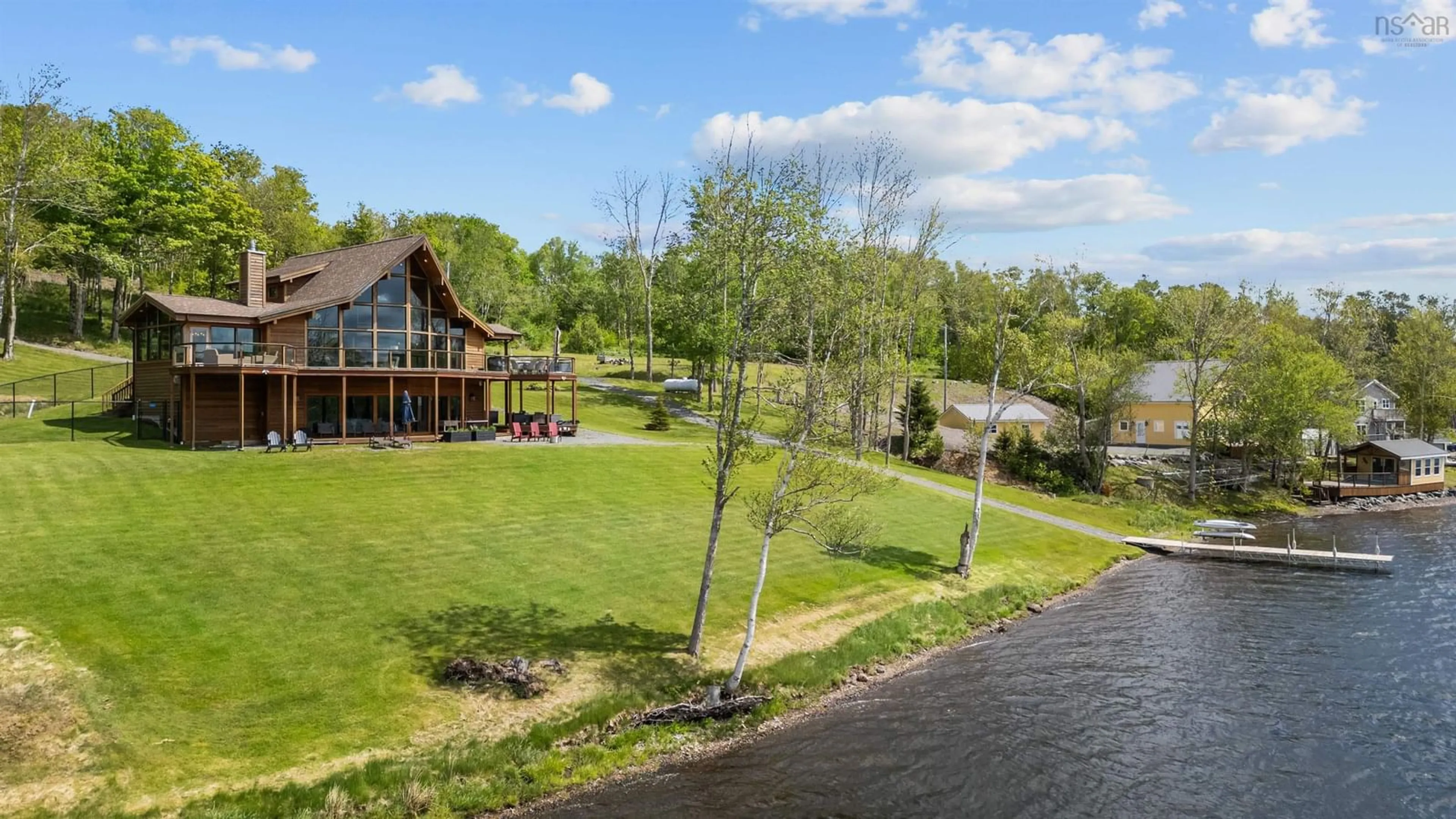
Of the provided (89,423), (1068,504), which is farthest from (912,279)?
(89,423)

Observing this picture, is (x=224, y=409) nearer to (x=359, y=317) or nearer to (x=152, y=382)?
(x=152, y=382)

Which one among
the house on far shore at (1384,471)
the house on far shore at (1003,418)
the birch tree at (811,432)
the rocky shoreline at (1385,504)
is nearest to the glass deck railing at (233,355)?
the birch tree at (811,432)

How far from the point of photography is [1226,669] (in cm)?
2069

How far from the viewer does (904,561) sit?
27297 millimetres

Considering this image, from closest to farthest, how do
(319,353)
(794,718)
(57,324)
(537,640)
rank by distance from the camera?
1. (794,718)
2. (537,640)
3. (319,353)
4. (57,324)

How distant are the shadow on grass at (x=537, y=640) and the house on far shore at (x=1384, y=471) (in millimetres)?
51219

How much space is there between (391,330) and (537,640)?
843 inches

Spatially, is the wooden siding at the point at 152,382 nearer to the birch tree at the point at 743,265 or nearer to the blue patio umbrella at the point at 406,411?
the blue patio umbrella at the point at 406,411

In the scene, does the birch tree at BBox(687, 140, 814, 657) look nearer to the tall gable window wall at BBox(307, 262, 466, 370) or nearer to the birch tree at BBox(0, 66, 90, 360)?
the tall gable window wall at BBox(307, 262, 466, 370)

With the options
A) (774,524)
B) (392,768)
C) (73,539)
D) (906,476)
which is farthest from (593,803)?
(906,476)

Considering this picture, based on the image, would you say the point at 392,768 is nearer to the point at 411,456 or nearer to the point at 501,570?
the point at 501,570

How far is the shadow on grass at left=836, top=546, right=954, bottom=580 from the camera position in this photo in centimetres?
2634

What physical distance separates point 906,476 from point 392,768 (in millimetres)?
32107

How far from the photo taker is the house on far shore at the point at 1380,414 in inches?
2628
